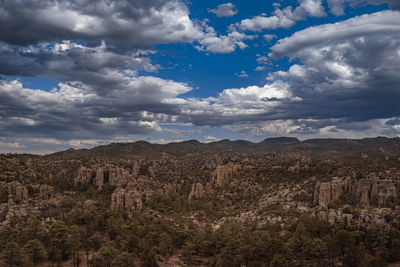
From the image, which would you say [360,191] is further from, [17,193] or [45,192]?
[17,193]

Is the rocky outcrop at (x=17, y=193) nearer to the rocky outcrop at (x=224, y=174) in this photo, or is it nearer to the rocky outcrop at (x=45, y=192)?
the rocky outcrop at (x=45, y=192)

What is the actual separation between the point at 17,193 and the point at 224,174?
92192 mm

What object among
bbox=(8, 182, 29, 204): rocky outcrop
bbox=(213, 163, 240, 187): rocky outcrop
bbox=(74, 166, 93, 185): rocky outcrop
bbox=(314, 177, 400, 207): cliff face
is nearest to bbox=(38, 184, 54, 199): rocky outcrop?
bbox=(8, 182, 29, 204): rocky outcrop

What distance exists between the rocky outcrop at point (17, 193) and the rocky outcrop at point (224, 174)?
278ft

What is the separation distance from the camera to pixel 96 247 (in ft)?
245

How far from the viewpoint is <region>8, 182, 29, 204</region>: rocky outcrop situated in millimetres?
89637

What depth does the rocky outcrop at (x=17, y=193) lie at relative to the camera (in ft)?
294

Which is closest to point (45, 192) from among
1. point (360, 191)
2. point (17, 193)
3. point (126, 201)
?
point (17, 193)

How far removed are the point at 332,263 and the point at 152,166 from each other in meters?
145

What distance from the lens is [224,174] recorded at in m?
152

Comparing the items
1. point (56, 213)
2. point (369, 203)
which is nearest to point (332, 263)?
point (369, 203)

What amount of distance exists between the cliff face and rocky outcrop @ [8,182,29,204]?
9299 cm

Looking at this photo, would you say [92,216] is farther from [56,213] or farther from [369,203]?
[369,203]

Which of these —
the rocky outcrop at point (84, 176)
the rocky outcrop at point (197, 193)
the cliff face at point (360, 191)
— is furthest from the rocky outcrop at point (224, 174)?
→ the rocky outcrop at point (84, 176)
